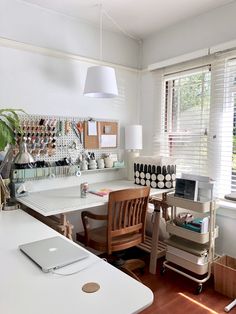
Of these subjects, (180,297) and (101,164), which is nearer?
(180,297)

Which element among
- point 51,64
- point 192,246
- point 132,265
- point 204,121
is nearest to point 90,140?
point 51,64

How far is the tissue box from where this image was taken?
→ 2.51m

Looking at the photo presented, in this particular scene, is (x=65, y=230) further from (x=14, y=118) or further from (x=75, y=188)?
(x=14, y=118)

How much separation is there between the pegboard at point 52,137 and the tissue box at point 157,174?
613 millimetres

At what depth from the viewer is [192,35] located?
2.61 m

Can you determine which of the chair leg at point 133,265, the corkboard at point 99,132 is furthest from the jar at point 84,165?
the chair leg at point 133,265

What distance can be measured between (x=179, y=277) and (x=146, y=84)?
210 cm

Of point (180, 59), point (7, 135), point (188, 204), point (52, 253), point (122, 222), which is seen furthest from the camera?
point (180, 59)

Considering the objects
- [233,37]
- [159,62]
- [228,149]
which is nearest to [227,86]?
[233,37]

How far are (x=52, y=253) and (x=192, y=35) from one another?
2.42m

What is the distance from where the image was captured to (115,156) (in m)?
2.91

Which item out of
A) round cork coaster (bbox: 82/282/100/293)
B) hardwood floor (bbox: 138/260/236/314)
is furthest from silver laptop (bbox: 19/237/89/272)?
hardwood floor (bbox: 138/260/236/314)

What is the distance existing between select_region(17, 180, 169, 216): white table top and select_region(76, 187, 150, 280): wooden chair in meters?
0.13

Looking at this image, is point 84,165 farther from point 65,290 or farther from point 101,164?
point 65,290
